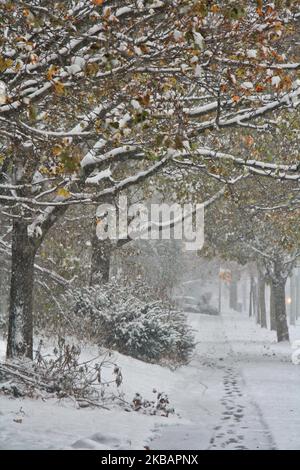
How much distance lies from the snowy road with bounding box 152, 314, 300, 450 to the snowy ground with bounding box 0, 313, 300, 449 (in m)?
0.01

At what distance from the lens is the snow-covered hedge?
1734 cm

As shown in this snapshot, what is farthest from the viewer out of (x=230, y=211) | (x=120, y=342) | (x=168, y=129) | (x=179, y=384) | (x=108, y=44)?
(x=230, y=211)

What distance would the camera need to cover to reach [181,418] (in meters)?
11.1

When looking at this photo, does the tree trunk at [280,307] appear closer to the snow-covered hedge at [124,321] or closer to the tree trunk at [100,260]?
the tree trunk at [100,260]

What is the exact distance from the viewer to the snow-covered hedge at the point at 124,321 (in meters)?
17.3

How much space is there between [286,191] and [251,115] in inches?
353

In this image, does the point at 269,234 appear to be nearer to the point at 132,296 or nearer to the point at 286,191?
the point at 286,191

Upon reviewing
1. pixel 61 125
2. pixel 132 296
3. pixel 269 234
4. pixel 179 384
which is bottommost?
pixel 179 384

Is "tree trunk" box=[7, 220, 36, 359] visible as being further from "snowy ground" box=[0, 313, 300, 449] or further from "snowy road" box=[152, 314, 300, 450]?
"snowy road" box=[152, 314, 300, 450]

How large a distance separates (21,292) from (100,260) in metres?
7.72

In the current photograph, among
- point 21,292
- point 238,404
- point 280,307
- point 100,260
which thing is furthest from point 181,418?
point 280,307

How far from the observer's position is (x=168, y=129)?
8977mm

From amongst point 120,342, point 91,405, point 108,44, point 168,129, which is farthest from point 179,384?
point 108,44

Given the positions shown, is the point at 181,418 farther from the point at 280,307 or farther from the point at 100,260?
the point at 280,307
